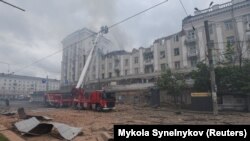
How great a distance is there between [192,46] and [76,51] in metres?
46.9

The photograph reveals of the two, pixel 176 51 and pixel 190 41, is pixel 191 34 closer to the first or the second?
pixel 190 41

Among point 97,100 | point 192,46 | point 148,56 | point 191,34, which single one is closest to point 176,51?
point 192,46

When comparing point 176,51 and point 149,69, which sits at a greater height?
point 176,51

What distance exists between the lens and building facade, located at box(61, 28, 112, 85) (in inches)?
2945

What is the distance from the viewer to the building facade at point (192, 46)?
1425 inches

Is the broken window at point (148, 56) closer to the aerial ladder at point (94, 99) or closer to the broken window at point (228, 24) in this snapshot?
the broken window at point (228, 24)

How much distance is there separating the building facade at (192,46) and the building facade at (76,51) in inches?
712

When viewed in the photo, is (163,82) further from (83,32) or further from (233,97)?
(83,32)

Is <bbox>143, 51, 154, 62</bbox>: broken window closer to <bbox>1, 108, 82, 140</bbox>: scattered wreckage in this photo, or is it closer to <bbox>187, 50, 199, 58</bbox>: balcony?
<bbox>187, 50, 199, 58</bbox>: balcony

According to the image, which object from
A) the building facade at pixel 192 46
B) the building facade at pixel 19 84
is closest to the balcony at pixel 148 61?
the building facade at pixel 192 46

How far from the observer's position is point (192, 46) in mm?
42750

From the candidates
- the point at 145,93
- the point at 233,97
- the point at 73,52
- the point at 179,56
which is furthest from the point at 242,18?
the point at 73,52

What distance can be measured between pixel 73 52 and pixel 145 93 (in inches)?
1896

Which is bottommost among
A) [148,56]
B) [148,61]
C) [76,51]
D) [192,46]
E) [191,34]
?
[148,61]
